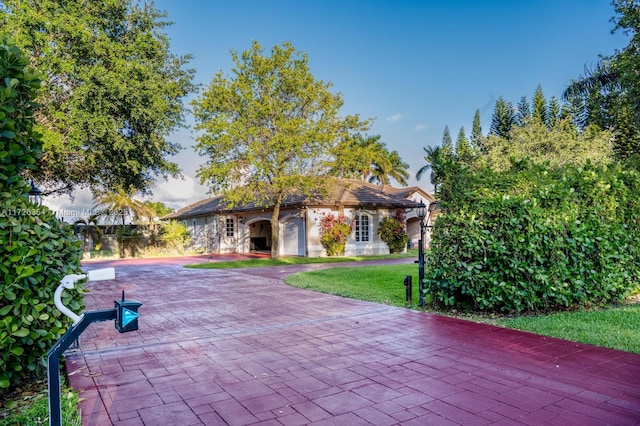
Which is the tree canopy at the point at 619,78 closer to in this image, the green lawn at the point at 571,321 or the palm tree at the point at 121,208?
the green lawn at the point at 571,321

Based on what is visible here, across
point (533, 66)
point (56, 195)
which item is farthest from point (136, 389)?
point (533, 66)

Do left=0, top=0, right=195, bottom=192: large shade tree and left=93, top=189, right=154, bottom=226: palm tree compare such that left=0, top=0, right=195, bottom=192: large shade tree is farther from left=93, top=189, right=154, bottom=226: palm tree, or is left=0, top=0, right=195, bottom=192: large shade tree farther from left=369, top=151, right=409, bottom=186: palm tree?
left=369, top=151, right=409, bottom=186: palm tree

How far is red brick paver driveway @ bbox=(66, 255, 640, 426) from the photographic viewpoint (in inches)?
131

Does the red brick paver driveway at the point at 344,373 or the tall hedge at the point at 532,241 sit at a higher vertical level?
the tall hedge at the point at 532,241

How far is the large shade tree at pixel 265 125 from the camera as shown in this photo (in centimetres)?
1758

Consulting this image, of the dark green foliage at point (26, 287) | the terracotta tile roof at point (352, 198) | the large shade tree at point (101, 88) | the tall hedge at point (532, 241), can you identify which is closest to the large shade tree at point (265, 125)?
the large shade tree at point (101, 88)

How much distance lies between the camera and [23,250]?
3.64 m

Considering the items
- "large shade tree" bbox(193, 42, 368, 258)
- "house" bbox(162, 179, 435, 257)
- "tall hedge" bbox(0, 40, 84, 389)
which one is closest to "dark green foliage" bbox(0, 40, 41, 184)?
"tall hedge" bbox(0, 40, 84, 389)

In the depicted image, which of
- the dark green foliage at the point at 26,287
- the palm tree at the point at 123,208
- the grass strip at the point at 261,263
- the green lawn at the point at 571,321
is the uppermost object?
the palm tree at the point at 123,208

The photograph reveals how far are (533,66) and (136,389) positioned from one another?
2164 centimetres

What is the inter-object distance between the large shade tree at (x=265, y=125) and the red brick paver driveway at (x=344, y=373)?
1128 cm

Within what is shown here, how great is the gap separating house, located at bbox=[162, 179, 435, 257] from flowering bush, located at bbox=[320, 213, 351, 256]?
289 millimetres

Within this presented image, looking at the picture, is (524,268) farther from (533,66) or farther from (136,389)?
(533,66)

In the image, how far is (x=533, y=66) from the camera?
19.8 m
